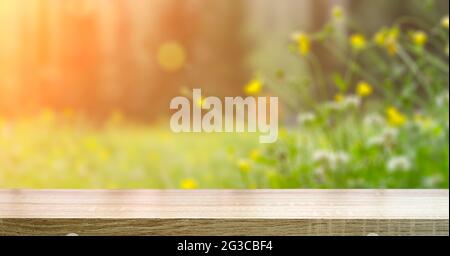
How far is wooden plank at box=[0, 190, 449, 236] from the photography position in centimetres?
76

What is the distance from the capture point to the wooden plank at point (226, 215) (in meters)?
0.76

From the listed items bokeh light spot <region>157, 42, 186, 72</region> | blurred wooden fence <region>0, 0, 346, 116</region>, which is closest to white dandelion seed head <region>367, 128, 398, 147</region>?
blurred wooden fence <region>0, 0, 346, 116</region>

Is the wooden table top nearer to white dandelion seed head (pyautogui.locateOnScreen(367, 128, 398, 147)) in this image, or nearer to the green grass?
the green grass

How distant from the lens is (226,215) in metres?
0.77

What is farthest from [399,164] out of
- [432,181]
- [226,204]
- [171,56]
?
[171,56]

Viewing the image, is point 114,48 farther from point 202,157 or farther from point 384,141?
point 384,141

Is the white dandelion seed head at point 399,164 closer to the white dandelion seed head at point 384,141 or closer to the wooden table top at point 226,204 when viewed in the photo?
the white dandelion seed head at point 384,141

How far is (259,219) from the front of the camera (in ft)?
2.48

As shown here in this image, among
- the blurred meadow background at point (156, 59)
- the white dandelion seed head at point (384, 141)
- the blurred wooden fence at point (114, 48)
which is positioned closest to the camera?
the white dandelion seed head at point (384, 141)

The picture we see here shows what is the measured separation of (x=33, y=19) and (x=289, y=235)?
4.88m

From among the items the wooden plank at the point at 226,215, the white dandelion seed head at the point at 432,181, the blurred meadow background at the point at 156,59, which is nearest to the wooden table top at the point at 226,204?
the wooden plank at the point at 226,215
